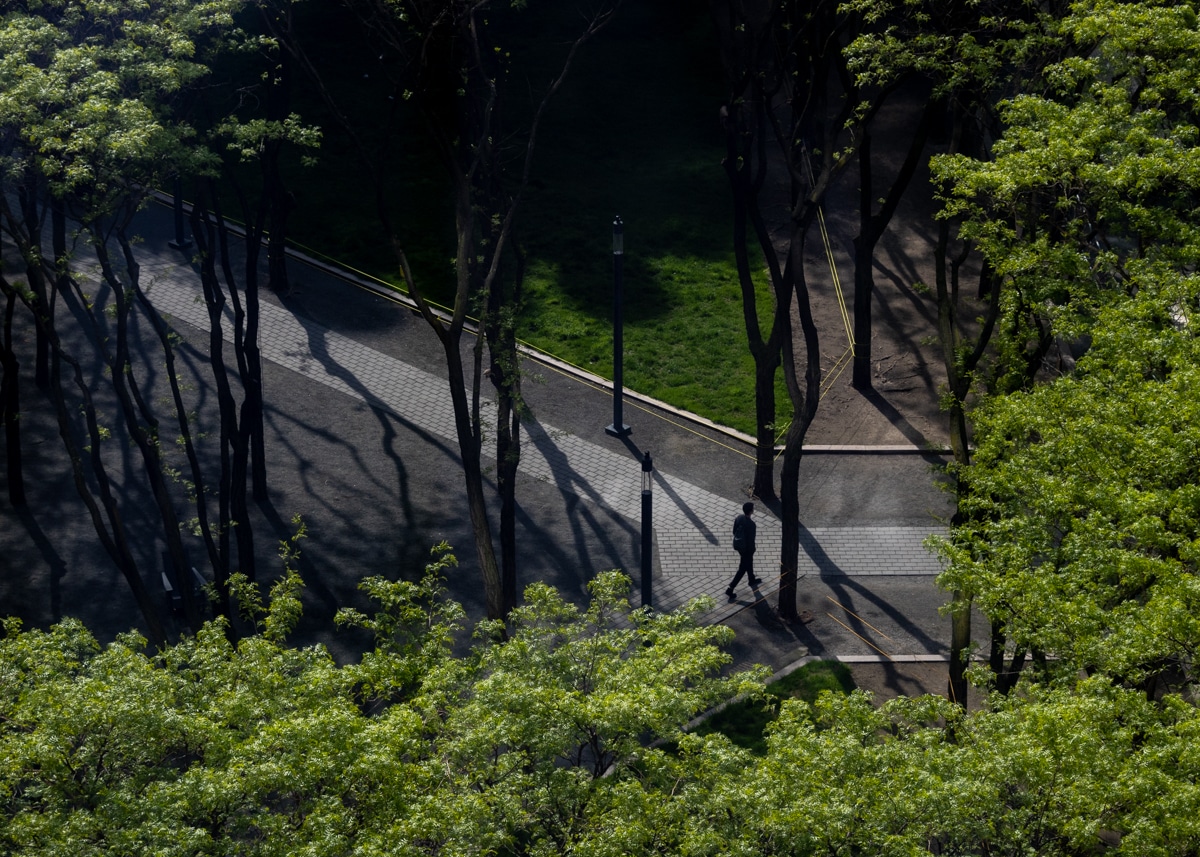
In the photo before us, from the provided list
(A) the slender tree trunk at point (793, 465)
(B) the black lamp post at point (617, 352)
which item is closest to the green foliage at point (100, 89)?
(B) the black lamp post at point (617, 352)

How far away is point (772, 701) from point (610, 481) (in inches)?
246

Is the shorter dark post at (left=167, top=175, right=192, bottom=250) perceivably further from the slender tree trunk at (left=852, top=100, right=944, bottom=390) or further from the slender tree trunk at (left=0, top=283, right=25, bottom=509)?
the slender tree trunk at (left=852, top=100, right=944, bottom=390)

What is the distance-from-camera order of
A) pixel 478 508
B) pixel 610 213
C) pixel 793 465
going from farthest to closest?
pixel 610 213
pixel 793 465
pixel 478 508

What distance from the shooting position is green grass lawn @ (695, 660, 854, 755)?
16.3 m

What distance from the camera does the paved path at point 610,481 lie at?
64.6ft

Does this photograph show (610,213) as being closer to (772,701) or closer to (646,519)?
(646,519)

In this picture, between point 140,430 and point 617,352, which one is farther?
point 617,352

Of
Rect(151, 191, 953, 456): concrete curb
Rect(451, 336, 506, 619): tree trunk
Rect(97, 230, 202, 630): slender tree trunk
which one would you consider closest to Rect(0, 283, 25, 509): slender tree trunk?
Rect(97, 230, 202, 630): slender tree trunk

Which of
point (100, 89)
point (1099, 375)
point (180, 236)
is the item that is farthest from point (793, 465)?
point (180, 236)

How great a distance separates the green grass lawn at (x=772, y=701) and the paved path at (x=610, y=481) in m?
1.73

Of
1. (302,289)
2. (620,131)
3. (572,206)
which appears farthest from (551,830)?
(620,131)

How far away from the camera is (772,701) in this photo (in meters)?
16.1

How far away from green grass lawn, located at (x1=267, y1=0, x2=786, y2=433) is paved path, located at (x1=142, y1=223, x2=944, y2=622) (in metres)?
2.33

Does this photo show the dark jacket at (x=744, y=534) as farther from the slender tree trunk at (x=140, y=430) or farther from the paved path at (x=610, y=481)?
the slender tree trunk at (x=140, y=430)
